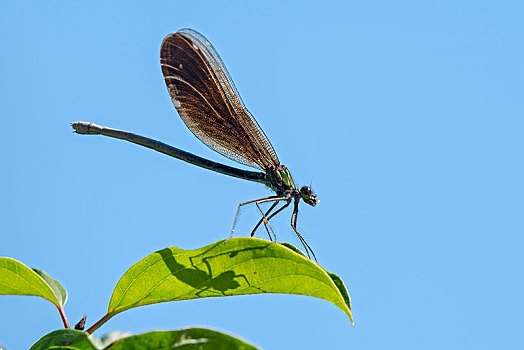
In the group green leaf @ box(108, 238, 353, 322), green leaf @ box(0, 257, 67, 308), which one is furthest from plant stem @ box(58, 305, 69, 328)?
green leaf @ box(108, 238, 353, 322)

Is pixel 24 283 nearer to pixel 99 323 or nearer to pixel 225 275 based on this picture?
pixel 99 323

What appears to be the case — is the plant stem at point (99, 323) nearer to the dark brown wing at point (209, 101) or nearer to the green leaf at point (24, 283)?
the green leaf at point (24, 283)

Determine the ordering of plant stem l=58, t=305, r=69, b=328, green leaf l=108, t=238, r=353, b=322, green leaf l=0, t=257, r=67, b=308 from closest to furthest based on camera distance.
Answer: green leaf l=108, t=238, r=353, b=322
green leaf l=0, t=257, r=67, b=308
plant stem l=58, t=305, r=69, b=328

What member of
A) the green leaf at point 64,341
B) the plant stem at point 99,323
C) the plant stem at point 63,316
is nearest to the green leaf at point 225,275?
the plant stem at point 99,323

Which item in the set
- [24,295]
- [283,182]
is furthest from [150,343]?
[283,182]

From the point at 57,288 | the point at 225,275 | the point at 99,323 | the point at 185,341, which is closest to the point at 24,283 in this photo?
the point at 57,288

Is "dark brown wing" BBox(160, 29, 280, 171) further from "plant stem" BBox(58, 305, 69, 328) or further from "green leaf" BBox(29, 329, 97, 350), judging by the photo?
"green leaf" BBox(29, 329, 97, 350)
